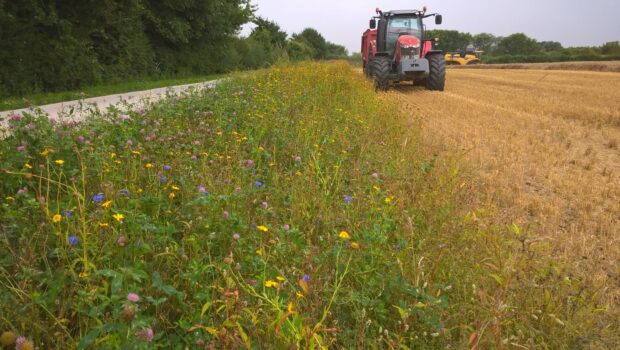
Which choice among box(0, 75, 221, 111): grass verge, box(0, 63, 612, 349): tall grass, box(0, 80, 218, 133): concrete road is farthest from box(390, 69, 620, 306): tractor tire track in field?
box(0, 75, 221, 111): grass verge

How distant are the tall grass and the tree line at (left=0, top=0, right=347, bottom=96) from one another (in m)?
7.01

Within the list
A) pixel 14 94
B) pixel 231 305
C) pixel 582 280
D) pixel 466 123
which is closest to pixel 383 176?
pixel 582 280

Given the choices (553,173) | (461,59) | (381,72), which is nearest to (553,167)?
(553,173)

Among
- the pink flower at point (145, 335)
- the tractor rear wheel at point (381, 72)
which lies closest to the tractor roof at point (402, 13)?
the tractor rear wheel at point (381, 72)

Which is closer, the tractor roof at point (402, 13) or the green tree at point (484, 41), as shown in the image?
the tractor roof at point (402, 13)

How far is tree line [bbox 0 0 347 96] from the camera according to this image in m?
9.12

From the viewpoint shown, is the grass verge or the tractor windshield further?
the tractor windshield

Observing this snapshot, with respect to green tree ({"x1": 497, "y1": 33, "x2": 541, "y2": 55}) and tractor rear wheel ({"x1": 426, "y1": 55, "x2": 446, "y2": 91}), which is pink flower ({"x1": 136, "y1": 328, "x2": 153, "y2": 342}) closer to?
tractor rear wheel ({"x1": 426, "y1": 55, "x2": 446, "y2": 91})

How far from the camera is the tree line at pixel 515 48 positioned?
40375 millimetres

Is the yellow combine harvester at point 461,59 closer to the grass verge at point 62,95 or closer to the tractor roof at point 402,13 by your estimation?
the tractor roof at point 402,13

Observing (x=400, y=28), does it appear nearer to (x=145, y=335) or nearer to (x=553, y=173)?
(x=553, y=173)

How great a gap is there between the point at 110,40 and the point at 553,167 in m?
12.9

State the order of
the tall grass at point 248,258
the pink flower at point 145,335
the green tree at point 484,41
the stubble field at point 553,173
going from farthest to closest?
the green tree at point 484,41 → the stubble field at point 553,173 → the tall grass at point 248,258 → the pink flower at point 145,335

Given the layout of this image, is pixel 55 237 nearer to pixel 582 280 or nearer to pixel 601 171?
pixel 582 280
